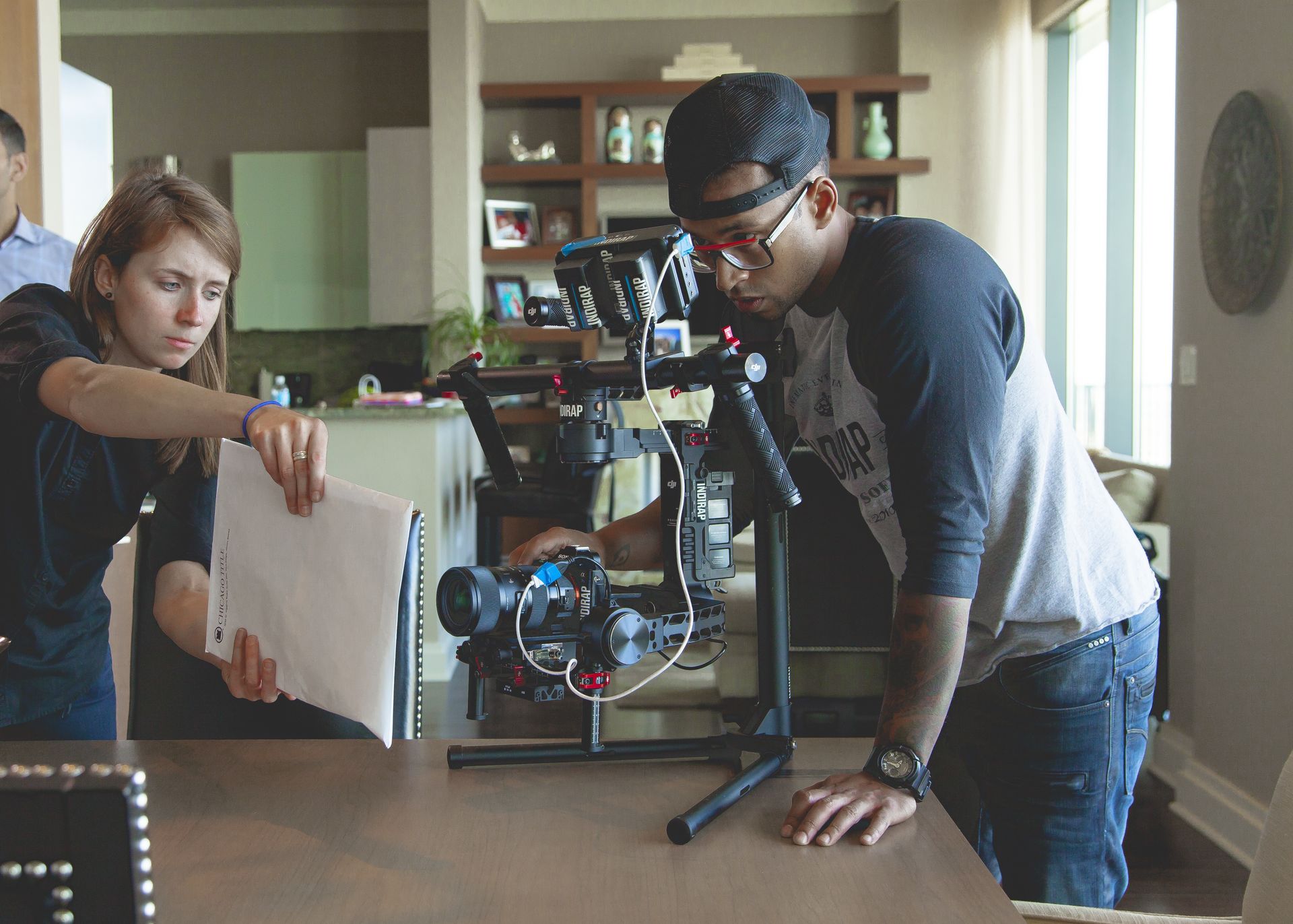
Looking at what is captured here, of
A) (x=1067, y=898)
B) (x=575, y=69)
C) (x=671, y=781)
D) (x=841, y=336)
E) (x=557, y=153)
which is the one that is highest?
(x=575, y=69)

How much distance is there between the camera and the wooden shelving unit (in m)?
5.88

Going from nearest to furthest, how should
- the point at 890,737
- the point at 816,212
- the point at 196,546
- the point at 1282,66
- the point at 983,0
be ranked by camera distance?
the point at 890,737
the point at 816,212
the point at 196,546
the point at 1282,66
the point at 983,0

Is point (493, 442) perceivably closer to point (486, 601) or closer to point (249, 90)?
point (486, 601)

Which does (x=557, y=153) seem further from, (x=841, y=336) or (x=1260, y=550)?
(x=841, y=336)

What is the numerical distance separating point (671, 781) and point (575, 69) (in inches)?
234

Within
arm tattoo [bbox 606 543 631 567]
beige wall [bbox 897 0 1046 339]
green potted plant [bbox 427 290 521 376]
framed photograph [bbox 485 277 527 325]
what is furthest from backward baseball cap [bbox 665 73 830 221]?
framed photograph [bbox 485 277 527 325]

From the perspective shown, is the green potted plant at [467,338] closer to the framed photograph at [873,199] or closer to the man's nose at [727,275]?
the framed photograph at [873,199]

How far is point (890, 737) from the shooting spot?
98cm

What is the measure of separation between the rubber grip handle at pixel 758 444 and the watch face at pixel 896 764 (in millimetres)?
244

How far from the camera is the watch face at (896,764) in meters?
0.95

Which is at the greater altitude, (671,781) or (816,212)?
(816,212)

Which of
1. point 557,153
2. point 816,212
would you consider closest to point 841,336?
point 816,212

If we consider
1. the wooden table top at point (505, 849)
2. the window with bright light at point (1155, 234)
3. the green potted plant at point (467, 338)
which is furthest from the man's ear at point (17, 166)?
the window with bright light at point (1155, 234)

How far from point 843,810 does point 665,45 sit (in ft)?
20.0
